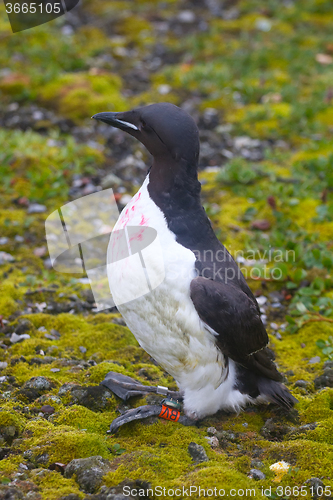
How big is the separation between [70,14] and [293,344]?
9.07m

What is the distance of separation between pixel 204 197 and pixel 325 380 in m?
3.23

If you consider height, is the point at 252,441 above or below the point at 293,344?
above

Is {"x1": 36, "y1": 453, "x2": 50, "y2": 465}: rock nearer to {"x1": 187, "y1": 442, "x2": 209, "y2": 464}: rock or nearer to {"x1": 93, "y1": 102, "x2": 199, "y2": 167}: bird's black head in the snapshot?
{"x1": 187, "y1": 442, "x2": 209, "y2": 464}: rock

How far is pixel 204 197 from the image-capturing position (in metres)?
7.03

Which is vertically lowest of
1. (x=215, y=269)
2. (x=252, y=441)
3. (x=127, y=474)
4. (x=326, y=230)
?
(x=326, y=230)

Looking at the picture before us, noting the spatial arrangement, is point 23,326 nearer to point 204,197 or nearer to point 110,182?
point 110,182

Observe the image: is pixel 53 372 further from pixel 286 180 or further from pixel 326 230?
pixel 286 180

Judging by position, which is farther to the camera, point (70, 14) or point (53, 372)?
point (70, 14)

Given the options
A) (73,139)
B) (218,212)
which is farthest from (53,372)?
(73,139)

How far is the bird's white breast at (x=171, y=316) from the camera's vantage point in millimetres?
3645

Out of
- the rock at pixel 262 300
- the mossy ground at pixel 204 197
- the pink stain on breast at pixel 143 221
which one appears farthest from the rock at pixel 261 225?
the pink stain on breast at pixel 143 221

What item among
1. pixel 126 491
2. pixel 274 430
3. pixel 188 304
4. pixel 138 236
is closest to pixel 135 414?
pixel 126 491

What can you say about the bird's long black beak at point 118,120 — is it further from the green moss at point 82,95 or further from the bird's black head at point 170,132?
the green moss at point 82,95

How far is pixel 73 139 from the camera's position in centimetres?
759
